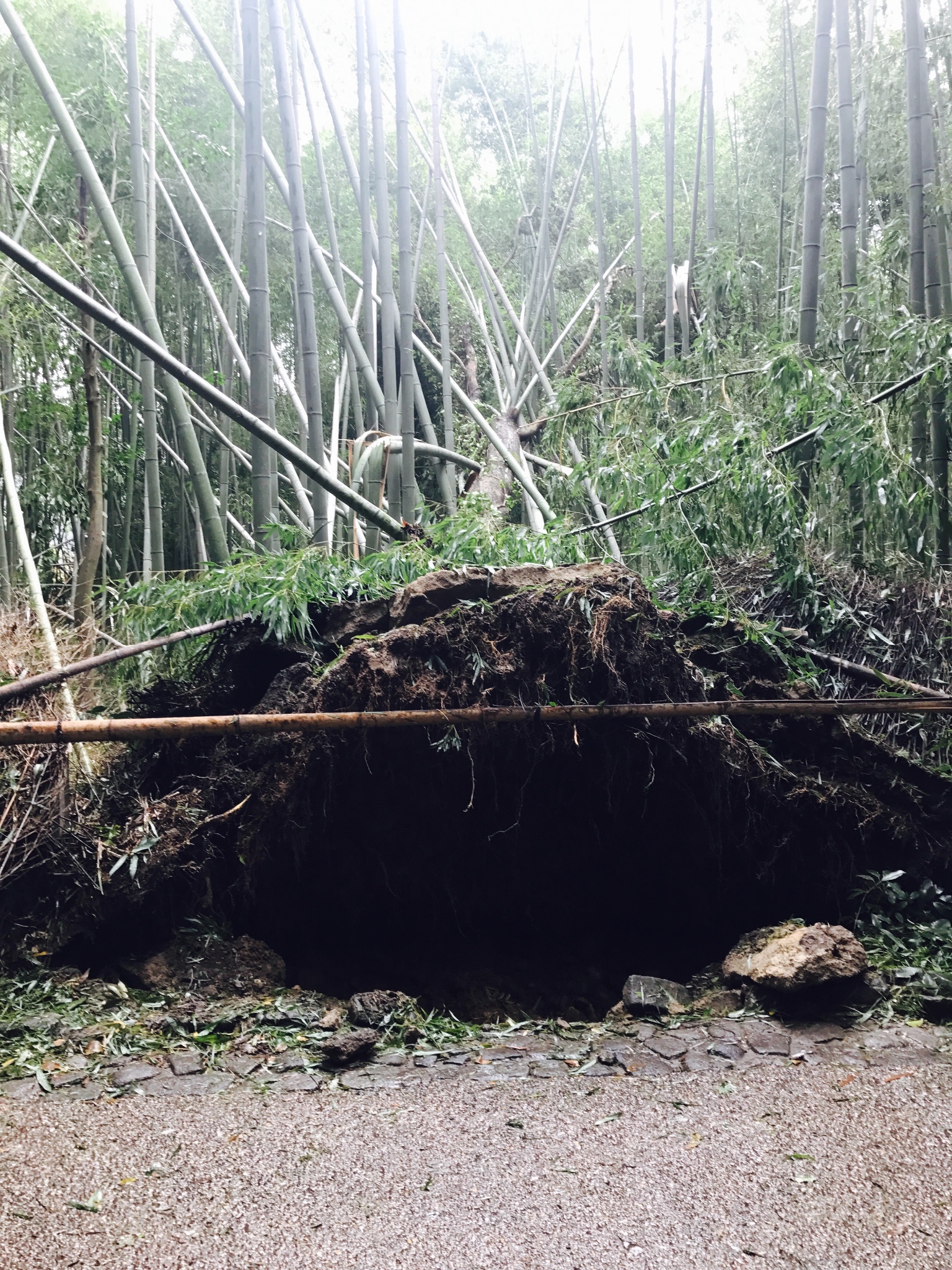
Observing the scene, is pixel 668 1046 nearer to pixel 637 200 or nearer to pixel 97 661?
pixel 97 661

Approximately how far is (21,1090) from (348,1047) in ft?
2.72

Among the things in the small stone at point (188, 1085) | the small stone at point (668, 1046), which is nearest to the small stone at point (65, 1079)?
the small stone at point (188, 1085)

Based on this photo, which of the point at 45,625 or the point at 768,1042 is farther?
the point at 45,625

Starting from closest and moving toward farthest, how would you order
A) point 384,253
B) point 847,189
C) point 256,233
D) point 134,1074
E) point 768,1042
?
point 134,1074 → point 768,1042 → point 256,233 → point 847,189 → point 384,253

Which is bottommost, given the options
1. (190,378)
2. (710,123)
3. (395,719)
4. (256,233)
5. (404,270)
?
(395,719)

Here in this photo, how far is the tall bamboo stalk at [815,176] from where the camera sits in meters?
4.05

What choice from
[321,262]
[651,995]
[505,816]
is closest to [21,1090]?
[505,816]

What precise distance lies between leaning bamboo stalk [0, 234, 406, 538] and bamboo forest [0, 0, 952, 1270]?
32 millimetres

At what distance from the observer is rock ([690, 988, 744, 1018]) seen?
8.96ft

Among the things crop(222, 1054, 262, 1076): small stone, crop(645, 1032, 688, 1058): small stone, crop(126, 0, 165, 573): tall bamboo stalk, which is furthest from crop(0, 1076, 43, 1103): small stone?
crop(126, 0, 165, 573): tall bamboo stalk

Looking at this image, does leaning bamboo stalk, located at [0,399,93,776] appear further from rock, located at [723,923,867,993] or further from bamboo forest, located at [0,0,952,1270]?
rock, located at [723,923,867,993]

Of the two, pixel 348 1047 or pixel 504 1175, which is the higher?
pixel 504 1175

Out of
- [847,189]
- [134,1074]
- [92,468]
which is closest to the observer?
[134,1074]

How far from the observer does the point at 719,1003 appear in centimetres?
279
